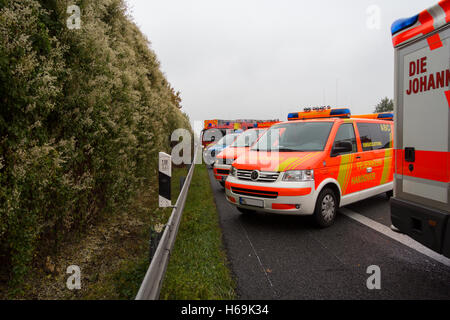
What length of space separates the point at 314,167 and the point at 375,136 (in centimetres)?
237

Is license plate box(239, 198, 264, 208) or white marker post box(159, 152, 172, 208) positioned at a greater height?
white marker post box(159, 152, 172, 208)

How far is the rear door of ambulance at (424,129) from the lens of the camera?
2.70m

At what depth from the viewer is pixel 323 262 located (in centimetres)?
370

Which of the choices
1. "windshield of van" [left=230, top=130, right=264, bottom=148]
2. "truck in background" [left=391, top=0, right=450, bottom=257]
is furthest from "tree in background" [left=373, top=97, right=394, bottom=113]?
"truck in background" [left=391, top=0, right=450, bottom=257]

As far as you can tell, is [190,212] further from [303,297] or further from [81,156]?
[303,297]

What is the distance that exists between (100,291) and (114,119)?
2529mm

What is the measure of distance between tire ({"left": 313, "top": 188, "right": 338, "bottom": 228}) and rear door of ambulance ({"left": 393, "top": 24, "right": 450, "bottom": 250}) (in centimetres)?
159

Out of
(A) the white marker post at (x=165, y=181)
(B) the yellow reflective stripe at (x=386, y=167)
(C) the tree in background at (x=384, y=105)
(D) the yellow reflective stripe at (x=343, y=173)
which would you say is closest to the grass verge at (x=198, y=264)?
(A) the white marker post at (x=165, y=181)

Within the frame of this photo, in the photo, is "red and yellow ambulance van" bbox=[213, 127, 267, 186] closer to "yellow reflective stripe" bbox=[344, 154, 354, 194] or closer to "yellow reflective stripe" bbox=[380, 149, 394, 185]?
"yellow reflective stripe" bbox=[344, 154, 354, 194]

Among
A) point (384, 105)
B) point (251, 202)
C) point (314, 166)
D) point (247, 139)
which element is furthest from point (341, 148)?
point (384, 105)

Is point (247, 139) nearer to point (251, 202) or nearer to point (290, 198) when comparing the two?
point (251, 202)

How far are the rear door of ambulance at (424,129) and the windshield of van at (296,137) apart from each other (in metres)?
1.97

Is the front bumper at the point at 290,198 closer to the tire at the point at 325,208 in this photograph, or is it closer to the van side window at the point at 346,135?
the tire at the point at 325,208

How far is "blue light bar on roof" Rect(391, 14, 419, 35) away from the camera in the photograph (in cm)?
305
